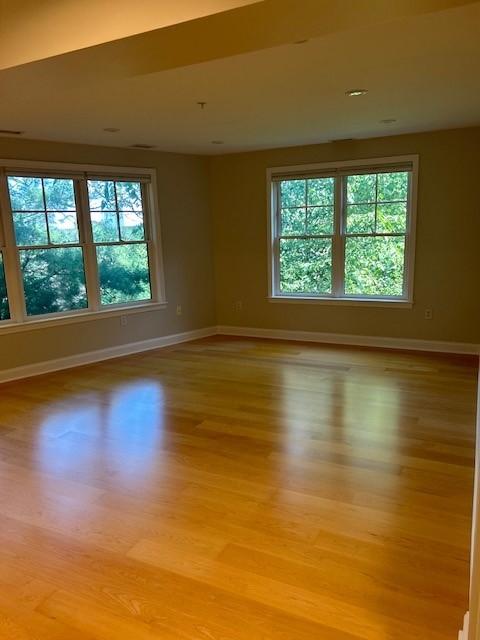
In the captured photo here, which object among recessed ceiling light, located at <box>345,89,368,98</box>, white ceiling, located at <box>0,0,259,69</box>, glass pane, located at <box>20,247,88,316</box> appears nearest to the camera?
white ceiling, located at <box>0,0,259,69</box>

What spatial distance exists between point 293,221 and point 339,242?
0.68 meters

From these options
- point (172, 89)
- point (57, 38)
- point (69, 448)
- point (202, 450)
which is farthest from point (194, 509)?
point (172, 89)

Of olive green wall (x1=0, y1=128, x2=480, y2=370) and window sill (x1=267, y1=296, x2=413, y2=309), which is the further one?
window sill (x1=267, y1=296, x2=413, y2=309)

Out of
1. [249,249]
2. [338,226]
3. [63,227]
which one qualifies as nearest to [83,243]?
[63,227]

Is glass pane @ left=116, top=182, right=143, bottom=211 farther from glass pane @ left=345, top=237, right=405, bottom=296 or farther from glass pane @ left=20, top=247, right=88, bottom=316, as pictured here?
glass pane @ left=345, top=237, right=405, bottom=296

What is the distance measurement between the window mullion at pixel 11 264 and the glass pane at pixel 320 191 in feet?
11.1

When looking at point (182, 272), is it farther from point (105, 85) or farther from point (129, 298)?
point (105, 85)

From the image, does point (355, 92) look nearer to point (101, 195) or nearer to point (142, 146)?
point (142, 146)

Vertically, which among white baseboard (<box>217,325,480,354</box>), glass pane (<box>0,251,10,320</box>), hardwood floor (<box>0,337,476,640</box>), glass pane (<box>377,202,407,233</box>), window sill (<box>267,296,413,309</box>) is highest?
glass pane (<box>377,202,407,233</box>)

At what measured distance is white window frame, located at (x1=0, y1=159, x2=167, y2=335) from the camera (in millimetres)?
4598

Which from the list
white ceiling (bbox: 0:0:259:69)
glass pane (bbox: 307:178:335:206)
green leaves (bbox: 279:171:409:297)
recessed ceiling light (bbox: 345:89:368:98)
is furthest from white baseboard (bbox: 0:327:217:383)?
recessed ceiling light (bbox: 345:89:368:98)

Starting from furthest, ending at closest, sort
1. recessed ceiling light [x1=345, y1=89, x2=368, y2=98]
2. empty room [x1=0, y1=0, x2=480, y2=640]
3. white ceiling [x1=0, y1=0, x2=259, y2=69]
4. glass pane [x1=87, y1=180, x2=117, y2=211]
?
glass pane [x1=87, y1=180, x2=117, y2=211] → recessed ceiling light [x1=345, y1=89, x2=368, y2=98] → empty room [x1=0, y1=0, x2=480, y2=640] → white ceiling [x1=0, y1=0, x2=259, y2=69]

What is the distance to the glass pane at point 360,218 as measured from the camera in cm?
545

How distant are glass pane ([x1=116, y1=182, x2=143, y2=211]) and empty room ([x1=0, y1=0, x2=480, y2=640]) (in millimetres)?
24
